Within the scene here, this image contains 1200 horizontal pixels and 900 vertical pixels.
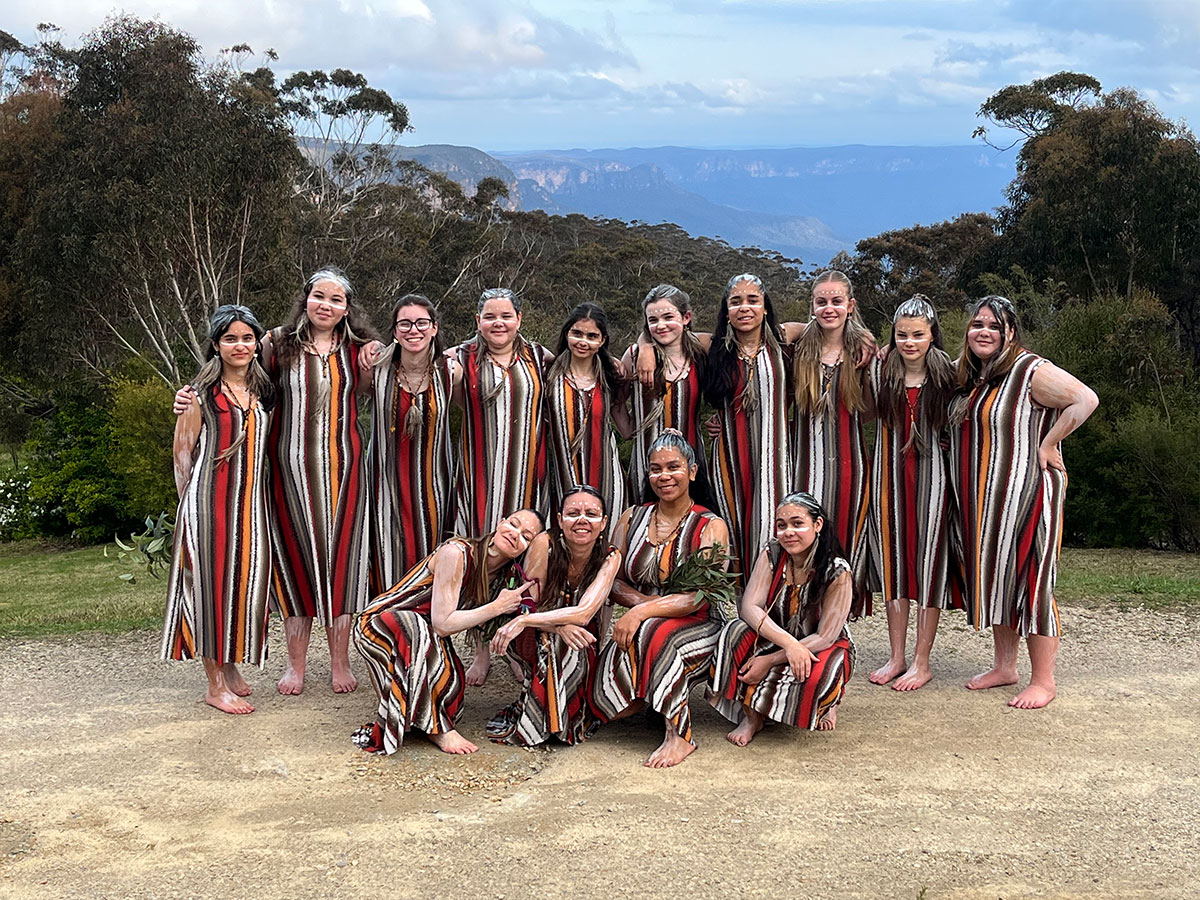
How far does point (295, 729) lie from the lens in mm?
5555

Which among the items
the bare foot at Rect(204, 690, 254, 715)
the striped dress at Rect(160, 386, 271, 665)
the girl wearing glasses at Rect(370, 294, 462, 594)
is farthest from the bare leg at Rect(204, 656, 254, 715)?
the girl wearing glasses at Rect(370, 294, 462, 594)

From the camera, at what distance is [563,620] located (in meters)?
5.12

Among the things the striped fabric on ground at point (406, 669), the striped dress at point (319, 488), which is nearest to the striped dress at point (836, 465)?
the striped fabric on ground at point (406, 669)

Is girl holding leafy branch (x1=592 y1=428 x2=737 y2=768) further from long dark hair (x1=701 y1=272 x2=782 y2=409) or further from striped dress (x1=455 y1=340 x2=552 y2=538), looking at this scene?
Result: striped dress (x1=455 y1=340 x2=552 y2=538)

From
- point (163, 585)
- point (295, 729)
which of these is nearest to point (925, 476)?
point (295, 729)

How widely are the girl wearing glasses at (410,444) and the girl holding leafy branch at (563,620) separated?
36.2 inches

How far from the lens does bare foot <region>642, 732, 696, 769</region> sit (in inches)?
198

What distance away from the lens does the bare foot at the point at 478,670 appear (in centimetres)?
625

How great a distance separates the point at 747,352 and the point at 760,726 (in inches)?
68.3

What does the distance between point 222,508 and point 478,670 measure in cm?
154

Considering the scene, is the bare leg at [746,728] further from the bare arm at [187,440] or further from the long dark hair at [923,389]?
the bare arm at [187,440]

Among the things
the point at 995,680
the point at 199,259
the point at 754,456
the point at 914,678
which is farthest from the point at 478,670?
the point at 199,259

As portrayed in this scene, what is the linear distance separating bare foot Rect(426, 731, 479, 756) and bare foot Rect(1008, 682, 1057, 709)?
8.44 feet

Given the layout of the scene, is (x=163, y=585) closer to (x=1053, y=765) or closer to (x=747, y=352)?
(x=747, y=352)
